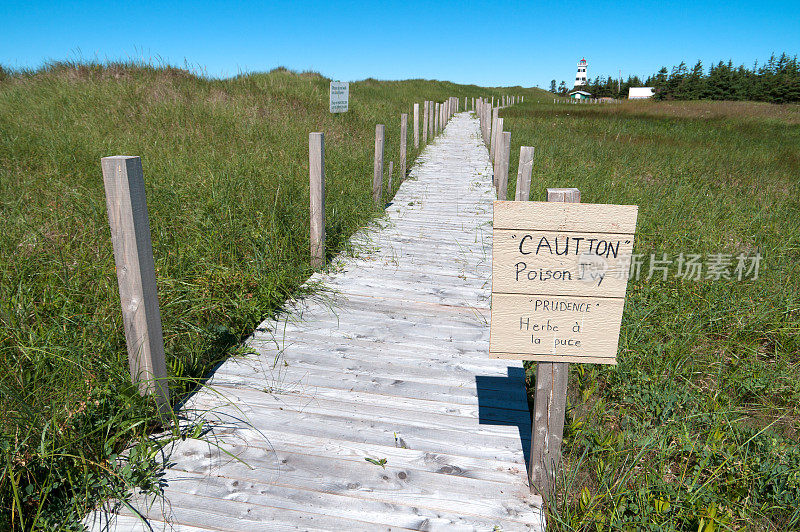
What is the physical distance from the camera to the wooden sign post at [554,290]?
193 cm

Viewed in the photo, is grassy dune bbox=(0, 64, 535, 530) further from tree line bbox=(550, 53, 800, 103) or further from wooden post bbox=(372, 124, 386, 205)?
tree line bbox=(550, 53, 800, 103)

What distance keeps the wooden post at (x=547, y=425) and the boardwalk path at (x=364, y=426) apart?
10 centimetres

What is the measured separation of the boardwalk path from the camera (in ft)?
6.83

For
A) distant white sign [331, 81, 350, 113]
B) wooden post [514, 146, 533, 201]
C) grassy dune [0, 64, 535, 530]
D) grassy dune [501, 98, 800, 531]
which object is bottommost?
grassy dune [501, 98, 800, 531]

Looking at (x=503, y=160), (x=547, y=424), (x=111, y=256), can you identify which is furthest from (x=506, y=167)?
(x=547, y=424)

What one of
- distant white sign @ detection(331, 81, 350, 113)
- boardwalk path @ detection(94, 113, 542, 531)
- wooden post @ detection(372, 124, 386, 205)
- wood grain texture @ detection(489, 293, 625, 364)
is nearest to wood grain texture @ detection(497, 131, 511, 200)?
wooden post @ detection(372, 124, 386, 205)

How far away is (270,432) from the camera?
2541 millimetres

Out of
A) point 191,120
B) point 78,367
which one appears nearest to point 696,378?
point 78,367

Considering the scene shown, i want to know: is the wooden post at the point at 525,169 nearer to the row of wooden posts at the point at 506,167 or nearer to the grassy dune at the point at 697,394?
the row of wooden posts at the point at 506,167

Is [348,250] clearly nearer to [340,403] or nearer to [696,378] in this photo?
[340,403]

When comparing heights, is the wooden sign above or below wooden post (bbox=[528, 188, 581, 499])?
above

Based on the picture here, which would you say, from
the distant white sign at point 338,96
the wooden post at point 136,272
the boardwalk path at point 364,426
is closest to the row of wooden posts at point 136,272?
the wooden post at point 136,272

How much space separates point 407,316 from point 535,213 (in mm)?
2182

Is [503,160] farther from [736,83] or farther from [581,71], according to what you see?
[581,71]
